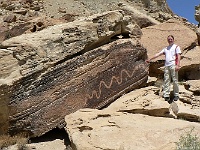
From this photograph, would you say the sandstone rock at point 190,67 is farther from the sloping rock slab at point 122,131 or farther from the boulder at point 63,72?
the sloping rock slab at point 122,131

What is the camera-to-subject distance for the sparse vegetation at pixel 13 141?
23.7ft

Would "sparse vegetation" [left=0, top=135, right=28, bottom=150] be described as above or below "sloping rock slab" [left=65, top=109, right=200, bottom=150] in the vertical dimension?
below

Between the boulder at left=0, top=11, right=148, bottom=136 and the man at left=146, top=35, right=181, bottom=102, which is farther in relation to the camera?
the man at left=146, top=35, right=181, bottom=102

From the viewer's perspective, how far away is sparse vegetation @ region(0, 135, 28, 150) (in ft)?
23.7

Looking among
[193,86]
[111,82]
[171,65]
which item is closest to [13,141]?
[111,82]

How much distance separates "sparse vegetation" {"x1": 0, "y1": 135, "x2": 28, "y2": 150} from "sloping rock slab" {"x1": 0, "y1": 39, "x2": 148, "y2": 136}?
0.25 metres

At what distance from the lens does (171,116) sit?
8000mm

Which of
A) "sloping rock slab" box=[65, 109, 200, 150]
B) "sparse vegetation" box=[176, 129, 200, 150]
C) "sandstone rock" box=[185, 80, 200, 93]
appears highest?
"sparse vegetation" box=[176, 129, 200, 150]

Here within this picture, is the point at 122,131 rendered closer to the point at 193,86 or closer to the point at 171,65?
the point at 171,65

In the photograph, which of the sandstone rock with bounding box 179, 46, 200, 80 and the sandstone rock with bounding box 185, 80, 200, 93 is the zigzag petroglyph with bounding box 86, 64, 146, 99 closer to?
the sandstone rock with bounding box 185, 80, 200, 93

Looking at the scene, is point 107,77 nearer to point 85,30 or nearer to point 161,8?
Result: point 85,30

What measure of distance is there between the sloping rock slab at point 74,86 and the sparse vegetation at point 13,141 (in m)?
0.25

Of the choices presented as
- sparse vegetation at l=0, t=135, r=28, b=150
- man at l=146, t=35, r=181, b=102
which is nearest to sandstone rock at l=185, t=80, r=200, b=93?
man at l=146, t=35, r=181, b=102

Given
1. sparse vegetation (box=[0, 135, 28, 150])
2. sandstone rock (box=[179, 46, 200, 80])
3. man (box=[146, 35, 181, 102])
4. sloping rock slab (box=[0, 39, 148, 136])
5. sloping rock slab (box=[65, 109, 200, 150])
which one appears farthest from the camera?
sandstone rock (box=[179, 46, 200, 80])
